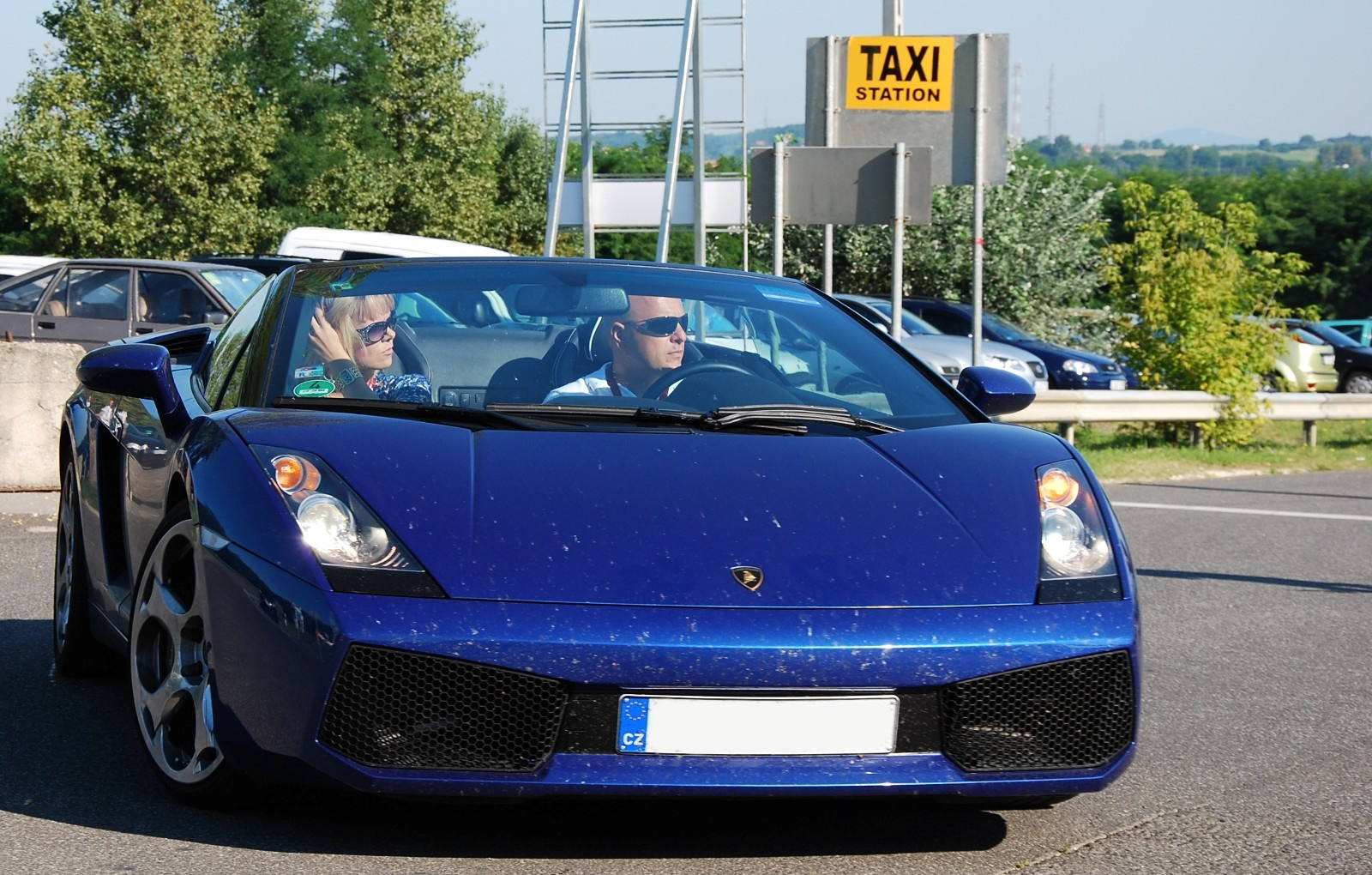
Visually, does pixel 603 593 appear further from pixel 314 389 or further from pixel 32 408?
pixel 32 408

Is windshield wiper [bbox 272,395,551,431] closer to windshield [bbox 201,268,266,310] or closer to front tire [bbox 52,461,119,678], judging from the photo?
front tire [bbox 52,461,119,678]

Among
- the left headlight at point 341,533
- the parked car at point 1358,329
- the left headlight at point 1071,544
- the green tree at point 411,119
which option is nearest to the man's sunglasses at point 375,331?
the left headlight at point 341,533

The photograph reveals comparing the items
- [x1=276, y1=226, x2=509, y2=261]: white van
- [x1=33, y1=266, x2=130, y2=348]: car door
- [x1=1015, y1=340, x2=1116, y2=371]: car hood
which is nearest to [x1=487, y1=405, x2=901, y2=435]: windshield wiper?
[x1=33, y1=266, x2=130, y2=348]: car door

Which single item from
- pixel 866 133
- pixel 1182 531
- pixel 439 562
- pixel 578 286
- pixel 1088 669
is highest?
pixel 866 133

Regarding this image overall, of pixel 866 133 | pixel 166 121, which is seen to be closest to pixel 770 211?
pixel 866 133

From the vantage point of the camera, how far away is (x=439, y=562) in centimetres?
312

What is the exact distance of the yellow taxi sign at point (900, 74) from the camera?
609 inches

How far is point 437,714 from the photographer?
3.04m

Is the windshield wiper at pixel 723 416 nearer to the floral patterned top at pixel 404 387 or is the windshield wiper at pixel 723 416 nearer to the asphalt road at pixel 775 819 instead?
the floral patterned top at pixel 404 387

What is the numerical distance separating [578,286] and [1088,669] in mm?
1824

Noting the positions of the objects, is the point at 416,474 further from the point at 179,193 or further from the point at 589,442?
the point at 179,193

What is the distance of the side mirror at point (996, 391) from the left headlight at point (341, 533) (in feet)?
6.30

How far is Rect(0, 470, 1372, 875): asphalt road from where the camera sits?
3311 mm

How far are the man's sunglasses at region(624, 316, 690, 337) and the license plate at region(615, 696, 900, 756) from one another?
1.51 m
